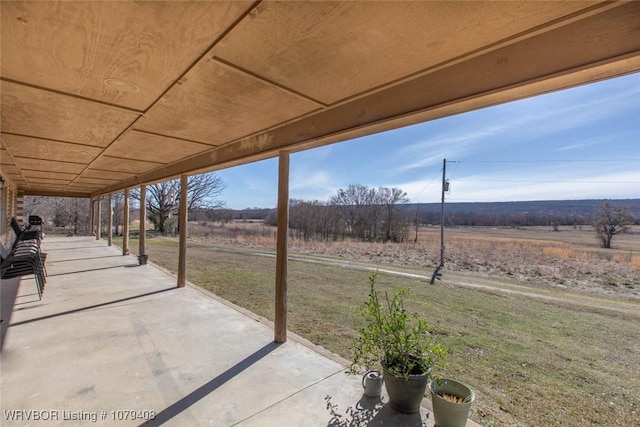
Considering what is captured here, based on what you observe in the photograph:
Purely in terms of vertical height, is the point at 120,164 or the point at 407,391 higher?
the point at 120,164

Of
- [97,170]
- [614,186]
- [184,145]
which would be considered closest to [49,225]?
[97,170]

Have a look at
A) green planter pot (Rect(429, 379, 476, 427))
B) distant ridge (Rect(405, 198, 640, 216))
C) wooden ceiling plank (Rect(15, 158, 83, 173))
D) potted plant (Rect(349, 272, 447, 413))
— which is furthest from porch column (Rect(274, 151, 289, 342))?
distant ridge (Rect(405, 198, 640, 216))

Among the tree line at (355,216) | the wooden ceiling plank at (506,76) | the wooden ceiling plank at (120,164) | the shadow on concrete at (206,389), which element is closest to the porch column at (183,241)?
the wooden ceiling plank at (120,164)

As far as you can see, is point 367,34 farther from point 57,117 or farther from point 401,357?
point 57,117

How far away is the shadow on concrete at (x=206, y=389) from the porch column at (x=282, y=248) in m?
0.21

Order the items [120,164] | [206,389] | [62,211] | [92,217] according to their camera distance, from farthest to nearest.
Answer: [62,211]
[92,217]
[120,164]
[206,389]

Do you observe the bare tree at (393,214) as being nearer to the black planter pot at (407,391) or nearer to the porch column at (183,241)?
the porch column at (183,241)

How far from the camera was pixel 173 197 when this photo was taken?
72.7 ft

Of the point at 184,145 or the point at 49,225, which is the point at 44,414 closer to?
the point at 184,145

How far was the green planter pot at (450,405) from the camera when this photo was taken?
1669mm

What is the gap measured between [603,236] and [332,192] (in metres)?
19.6

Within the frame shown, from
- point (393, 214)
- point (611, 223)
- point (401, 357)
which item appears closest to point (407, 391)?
point (401, 357)

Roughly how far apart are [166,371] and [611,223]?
2570cm

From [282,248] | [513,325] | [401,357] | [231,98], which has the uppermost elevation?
[231,98]
